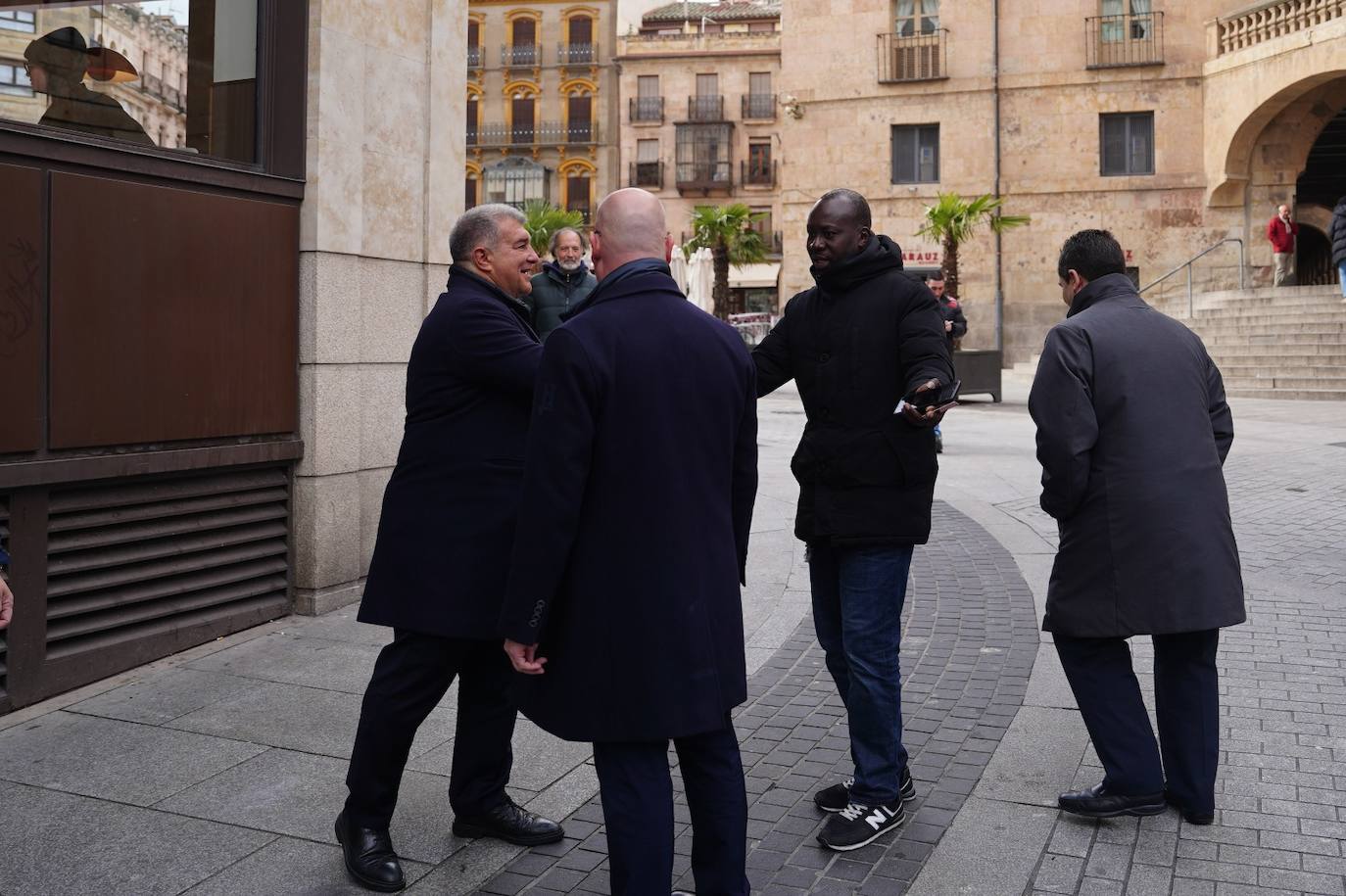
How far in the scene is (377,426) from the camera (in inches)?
281

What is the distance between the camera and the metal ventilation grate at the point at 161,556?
5363 mm

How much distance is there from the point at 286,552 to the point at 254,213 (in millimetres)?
1790

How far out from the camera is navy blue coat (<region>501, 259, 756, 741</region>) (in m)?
2.88

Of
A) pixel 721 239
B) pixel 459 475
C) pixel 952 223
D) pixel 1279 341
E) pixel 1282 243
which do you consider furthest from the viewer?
pixel 721 239

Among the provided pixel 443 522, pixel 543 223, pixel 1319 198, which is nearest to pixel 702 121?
pixel 543 223

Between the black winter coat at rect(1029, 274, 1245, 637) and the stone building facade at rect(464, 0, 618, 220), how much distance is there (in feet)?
192

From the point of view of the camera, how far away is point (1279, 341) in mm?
23344

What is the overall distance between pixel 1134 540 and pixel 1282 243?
27.3 meters

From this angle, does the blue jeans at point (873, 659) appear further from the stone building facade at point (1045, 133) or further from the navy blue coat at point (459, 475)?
the stone building facade at point (1045, 133)

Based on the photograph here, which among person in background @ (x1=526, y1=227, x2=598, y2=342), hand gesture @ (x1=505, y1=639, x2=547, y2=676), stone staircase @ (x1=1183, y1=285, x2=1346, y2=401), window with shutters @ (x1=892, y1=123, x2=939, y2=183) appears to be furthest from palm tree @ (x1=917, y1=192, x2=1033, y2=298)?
hand gesture @ (x1=505, y1=639, x2=547, y2=676)

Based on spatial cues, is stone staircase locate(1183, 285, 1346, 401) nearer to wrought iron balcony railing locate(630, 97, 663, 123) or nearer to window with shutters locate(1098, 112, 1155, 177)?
window with shutters locate(1098, 112, 1155, 177)

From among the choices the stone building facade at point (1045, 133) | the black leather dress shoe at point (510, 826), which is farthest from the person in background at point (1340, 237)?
the black leather dress shoe at point (510, 826)

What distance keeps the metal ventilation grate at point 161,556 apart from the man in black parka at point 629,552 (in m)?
3.23

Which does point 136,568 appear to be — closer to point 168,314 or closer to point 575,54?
point 168,314
